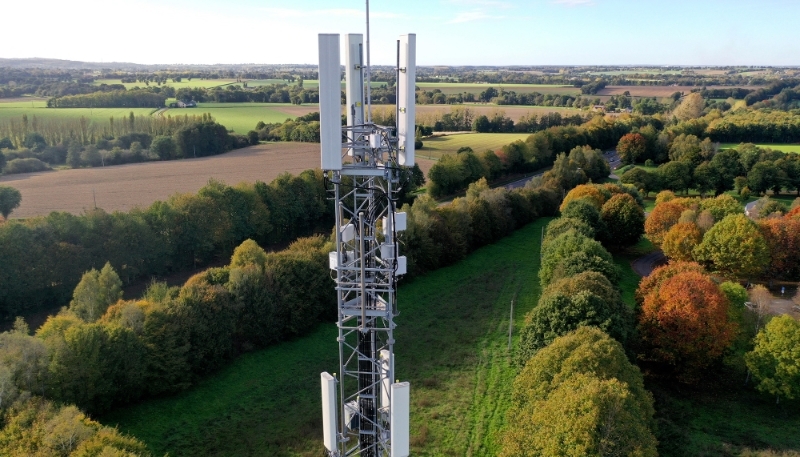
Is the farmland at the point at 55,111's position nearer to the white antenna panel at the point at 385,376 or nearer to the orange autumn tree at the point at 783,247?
the orange autumn tree at the point at 783,247

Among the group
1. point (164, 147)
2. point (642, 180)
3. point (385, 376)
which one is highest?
point (164, 147)

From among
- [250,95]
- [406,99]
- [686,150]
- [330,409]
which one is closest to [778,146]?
[686,150]

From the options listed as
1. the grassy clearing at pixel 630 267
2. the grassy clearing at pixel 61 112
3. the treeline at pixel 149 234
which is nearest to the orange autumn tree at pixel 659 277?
the grassy clearing at pixel 630 267

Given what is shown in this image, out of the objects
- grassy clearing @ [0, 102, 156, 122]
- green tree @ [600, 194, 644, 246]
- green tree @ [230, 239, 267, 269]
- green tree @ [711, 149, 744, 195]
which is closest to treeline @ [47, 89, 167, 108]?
grassy clearing @ [0, 102, 156, 122]

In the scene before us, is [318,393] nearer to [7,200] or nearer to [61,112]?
[7,200]

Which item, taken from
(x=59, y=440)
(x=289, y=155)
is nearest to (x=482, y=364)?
(x=59, y=440)

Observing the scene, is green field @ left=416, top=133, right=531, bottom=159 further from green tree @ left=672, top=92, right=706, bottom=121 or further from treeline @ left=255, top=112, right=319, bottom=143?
green tree @ left=672, top=92, right=706, bottom=121

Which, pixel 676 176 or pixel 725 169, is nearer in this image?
pixel 676 176
